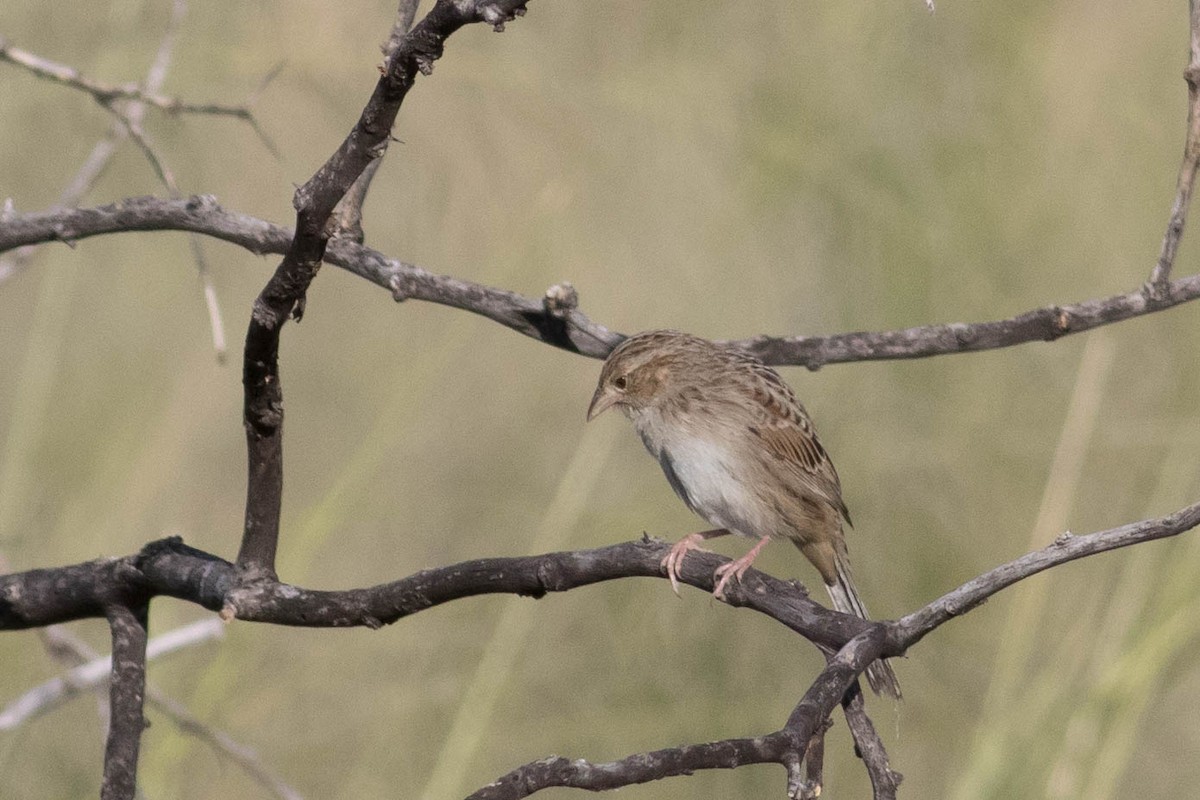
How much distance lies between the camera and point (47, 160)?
6.86 meters

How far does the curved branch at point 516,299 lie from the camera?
261 centimetres

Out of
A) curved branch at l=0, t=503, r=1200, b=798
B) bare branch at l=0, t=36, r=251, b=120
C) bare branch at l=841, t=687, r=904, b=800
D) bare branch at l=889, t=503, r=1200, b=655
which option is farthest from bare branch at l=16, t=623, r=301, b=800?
bare branch at l=889, t=503, r=1200, b=655

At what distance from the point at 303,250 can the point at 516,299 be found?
791 millimetres

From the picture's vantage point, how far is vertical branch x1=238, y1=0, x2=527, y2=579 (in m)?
1.91

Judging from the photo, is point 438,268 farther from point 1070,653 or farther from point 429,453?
point 1070,653

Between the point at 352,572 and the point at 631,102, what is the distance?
99.6 inches

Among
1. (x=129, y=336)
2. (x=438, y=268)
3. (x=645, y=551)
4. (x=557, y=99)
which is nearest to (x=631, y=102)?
(x=557, y=99)

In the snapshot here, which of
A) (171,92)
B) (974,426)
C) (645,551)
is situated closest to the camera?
(645,551)

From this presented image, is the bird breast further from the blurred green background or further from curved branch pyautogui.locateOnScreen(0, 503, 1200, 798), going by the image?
curved branch pyautogui.locateOnScreen(0, 503, 1200, 798)

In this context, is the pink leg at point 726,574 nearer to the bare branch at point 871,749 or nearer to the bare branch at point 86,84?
the bare branch at point 871,749

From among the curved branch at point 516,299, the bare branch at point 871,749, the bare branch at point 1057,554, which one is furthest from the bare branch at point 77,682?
the bare branch at point 1057,554

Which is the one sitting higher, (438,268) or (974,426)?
(438,268)

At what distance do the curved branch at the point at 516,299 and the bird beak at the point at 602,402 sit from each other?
1.41 meters

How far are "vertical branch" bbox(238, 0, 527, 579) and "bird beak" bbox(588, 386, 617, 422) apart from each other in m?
2.00
